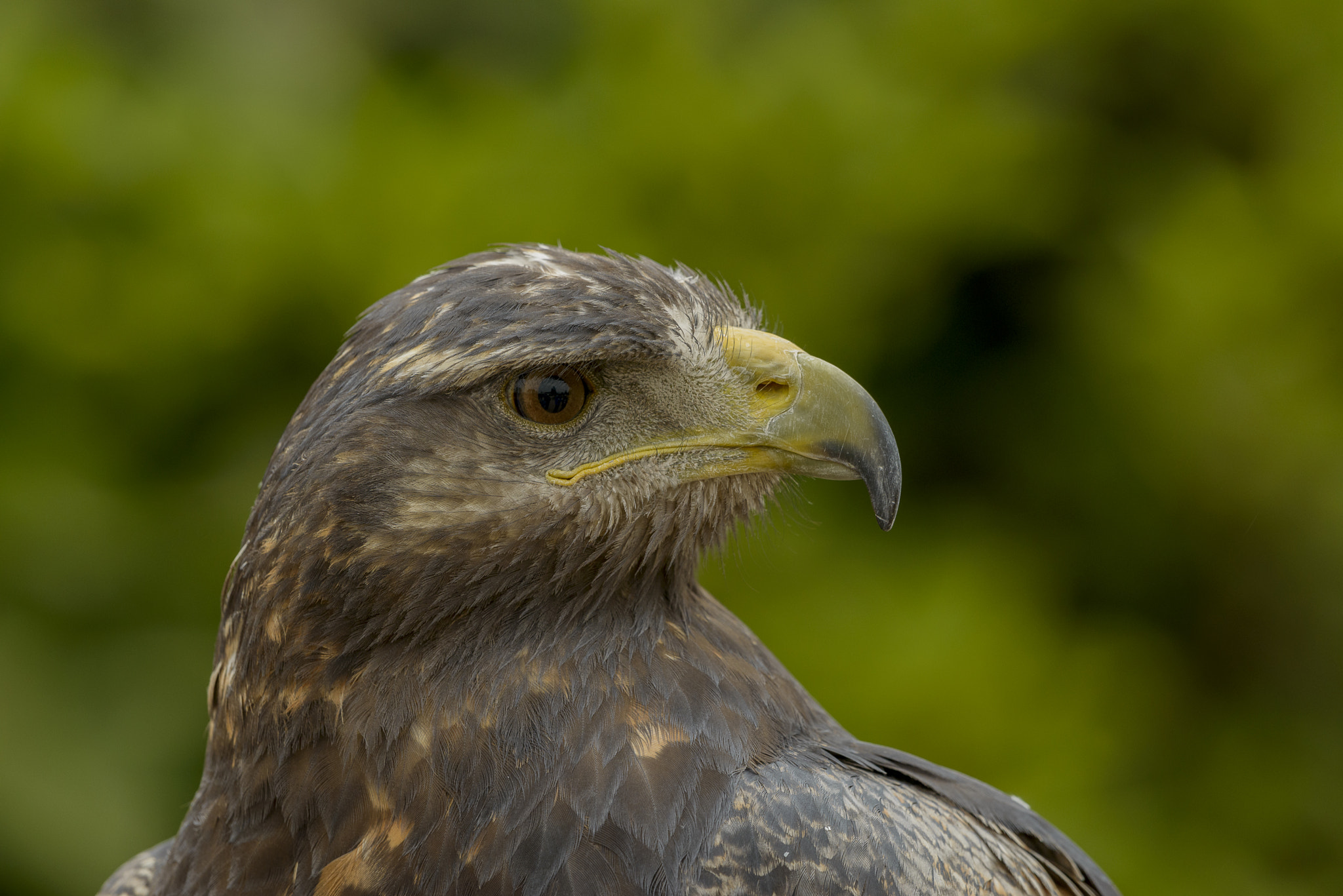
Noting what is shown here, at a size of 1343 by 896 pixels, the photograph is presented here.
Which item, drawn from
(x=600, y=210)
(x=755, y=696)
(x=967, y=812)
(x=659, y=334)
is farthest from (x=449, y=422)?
(x=600, y=210)

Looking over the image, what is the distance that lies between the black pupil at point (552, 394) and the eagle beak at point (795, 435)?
12cm

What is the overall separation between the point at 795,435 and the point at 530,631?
0.61 m

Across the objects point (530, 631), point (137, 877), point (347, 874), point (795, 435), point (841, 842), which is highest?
point (795, 435)

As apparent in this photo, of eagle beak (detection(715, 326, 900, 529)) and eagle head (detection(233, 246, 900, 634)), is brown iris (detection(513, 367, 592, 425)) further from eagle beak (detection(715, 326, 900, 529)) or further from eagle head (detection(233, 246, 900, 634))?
eagle beak (detection(715, 326, 900, 529))

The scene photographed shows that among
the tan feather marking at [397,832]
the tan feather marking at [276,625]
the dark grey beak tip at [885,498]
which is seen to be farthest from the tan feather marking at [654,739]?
the tan feather marking at [276,625]

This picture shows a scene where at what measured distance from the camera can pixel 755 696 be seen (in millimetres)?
2482

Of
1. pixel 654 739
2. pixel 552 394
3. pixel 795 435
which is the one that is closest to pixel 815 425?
pixel 795 435

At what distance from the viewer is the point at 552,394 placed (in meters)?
2.35

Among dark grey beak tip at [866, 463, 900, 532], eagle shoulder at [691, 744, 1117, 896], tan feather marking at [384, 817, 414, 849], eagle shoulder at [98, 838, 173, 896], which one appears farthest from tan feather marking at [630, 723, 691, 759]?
eagle shoulder at [98, 838, 173, 896]

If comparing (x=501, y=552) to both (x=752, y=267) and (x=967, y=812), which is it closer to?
(x=967, y=812)

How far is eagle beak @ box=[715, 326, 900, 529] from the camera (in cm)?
238

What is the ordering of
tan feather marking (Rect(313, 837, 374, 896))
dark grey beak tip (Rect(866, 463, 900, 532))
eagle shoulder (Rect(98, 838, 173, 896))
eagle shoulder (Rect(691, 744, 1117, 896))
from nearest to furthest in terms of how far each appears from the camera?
1. eagle shoulder (Rect(691, 744, 1117, 896))
2. tan feather marking (Rect(313, 837, 374, 896))
3. dark grey beak tip (Rect(866, 463, 900, 532))
4. eagle shoulder (Rect(98, 838, 173, 896))

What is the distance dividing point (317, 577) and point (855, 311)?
9.52 feet

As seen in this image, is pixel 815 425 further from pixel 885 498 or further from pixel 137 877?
pixel 137 877
